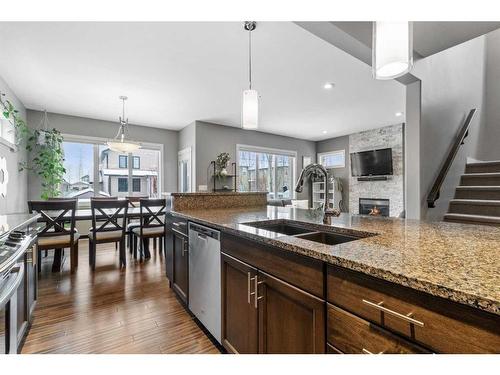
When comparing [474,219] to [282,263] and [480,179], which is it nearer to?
[480,179]

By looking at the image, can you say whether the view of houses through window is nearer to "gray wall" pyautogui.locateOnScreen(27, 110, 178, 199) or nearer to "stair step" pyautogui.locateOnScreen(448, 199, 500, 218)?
"gray wall" pyautogui.locateOnScreen(27, 110, 178, 199)

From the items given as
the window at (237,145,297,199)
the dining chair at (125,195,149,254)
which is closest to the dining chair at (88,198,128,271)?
the dining chair at (125,195,149,254)

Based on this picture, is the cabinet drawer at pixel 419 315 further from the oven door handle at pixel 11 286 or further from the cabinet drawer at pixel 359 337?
the oven door handle at pixel 11 286

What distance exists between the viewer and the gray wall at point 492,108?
4.28 metres

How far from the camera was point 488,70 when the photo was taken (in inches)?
171

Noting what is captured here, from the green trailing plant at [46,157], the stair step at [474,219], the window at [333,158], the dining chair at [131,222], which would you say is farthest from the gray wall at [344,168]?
the green trailing plant at [46,157]

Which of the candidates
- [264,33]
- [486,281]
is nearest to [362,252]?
[486,281]

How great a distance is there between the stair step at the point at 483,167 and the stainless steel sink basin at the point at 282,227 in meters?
3.55

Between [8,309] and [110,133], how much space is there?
510cm

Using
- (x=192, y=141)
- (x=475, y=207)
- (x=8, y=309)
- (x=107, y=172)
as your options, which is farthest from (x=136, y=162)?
(x=475, y=207)

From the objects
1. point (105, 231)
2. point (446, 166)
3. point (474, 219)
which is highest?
→ point (446, 166)

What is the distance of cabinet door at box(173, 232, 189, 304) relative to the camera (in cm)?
216

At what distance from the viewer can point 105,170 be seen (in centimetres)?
576

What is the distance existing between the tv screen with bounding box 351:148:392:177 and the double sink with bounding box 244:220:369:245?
5.38 m
